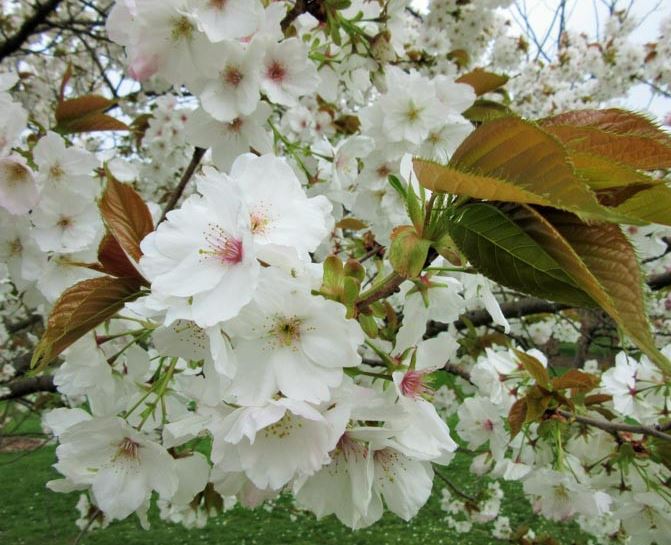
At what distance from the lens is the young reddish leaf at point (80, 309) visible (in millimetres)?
854

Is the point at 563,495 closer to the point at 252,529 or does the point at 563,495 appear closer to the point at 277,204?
the point at 277,204

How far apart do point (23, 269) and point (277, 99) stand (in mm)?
887

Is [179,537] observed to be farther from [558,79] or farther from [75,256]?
[558,79]

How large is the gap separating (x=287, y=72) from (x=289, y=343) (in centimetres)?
101

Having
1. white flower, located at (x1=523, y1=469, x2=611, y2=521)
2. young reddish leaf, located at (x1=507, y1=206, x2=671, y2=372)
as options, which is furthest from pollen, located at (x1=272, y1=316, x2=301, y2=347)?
white flower, located at (x1=523, y1=469, x2=611, y2=521)

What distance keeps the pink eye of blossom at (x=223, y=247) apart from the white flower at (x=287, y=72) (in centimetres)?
79

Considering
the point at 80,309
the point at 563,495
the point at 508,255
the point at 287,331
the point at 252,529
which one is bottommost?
the point at 252,529

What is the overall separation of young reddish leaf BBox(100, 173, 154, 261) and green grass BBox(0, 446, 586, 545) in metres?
5.34

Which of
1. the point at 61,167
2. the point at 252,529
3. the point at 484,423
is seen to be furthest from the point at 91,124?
the point at 252,529

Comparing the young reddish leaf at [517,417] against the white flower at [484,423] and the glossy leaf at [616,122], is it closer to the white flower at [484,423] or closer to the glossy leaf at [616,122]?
the white flower at [484,423]

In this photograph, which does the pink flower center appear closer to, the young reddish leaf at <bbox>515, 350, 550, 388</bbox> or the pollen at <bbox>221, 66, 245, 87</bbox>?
the pollen at <bbox>221, 66, 245, 87</bbox>

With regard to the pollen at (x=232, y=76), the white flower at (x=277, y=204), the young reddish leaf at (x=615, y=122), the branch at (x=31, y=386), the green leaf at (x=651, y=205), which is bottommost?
the branch at (x=31, y=386)

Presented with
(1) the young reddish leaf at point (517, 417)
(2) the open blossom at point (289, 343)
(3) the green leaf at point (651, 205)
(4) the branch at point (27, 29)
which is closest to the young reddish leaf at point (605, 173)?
(3) the green leaf at point (651, 205)

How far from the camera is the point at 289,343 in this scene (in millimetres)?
843
